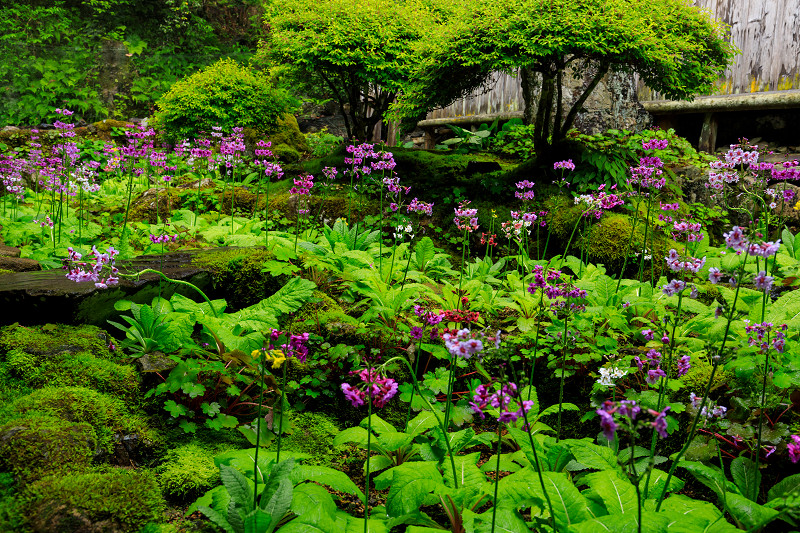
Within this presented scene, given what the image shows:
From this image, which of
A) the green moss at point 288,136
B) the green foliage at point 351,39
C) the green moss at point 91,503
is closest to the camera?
the green moss at point 91,503

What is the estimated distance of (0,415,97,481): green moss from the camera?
1873 millimetres

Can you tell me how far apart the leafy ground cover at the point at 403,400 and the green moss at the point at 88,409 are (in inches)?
0.4

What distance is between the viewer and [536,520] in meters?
1.92

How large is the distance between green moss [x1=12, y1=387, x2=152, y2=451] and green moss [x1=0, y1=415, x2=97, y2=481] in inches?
3.1

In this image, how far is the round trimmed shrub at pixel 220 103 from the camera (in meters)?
8.71

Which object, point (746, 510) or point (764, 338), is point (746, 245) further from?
point (746, 510)

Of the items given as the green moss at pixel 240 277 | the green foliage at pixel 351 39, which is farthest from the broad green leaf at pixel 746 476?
the green foliage at pixel 351 39

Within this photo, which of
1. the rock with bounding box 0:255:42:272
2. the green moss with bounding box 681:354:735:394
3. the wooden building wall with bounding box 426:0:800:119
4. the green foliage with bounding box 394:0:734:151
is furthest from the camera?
the wooden building wall with bounding box 426:0:800:119

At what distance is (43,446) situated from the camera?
1.96 m

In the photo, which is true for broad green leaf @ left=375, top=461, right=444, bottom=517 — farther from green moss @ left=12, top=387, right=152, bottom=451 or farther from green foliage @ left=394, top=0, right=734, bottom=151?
green foliage @ left=394, top=0, right=734, bottom=151

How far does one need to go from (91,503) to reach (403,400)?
1.63 metres

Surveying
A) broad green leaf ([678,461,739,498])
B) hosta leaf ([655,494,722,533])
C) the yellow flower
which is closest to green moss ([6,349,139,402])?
the yellow flower

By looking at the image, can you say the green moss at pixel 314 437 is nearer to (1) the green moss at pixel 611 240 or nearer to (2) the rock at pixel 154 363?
(2) the rock at pixel 154 363

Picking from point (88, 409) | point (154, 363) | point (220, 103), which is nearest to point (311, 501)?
point (88, 409)
